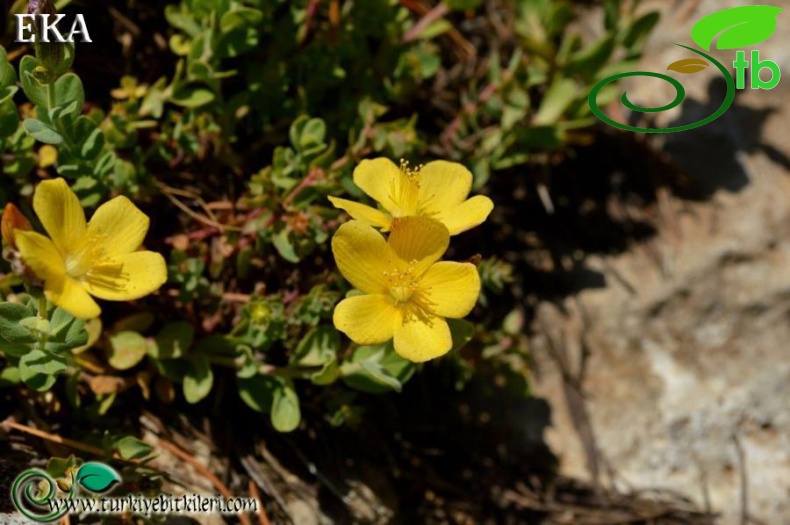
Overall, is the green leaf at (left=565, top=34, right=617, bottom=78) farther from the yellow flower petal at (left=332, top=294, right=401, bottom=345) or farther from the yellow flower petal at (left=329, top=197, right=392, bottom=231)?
the yellow flower petal at (left=332, top=294, right=401, bottom=345)

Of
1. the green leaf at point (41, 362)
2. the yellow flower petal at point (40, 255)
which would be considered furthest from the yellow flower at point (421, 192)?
the green leaf at point (41, 362)

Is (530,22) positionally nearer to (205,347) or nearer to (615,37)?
(615,37)

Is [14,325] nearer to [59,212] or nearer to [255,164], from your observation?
[59,212]

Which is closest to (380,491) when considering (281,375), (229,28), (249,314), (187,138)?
(281,375)

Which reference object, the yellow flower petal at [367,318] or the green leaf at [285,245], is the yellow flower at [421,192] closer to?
the yellow flower petal at [367,318]

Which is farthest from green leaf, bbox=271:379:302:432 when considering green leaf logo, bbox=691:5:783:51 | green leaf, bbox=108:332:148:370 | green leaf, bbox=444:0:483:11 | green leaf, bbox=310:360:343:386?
green leaf logo, bbox=691:5:783:51

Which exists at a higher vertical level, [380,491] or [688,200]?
[688,200]
